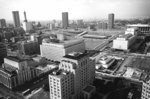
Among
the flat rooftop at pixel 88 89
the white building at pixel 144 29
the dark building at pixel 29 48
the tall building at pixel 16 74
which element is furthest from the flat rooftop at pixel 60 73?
the white building at pixel 144 29

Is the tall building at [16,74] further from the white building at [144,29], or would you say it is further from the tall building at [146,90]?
the white building at [144,29]

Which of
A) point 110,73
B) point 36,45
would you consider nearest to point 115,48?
point 110,73

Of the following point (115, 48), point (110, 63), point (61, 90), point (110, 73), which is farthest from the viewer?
point (115, 48)

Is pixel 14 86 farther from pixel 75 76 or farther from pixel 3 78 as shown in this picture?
pixel 75 76

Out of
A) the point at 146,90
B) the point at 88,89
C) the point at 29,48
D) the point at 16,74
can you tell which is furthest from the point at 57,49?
the point at 146,90

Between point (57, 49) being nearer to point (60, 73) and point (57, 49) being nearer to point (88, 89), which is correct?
point (88, 89)

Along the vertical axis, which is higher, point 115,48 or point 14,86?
point 115,48

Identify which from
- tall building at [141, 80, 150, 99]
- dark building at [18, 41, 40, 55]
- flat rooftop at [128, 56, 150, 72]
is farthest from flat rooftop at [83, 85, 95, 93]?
dark building at [18, 41, 40, 55]

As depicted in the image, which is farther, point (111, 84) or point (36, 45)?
point (36, 45)
